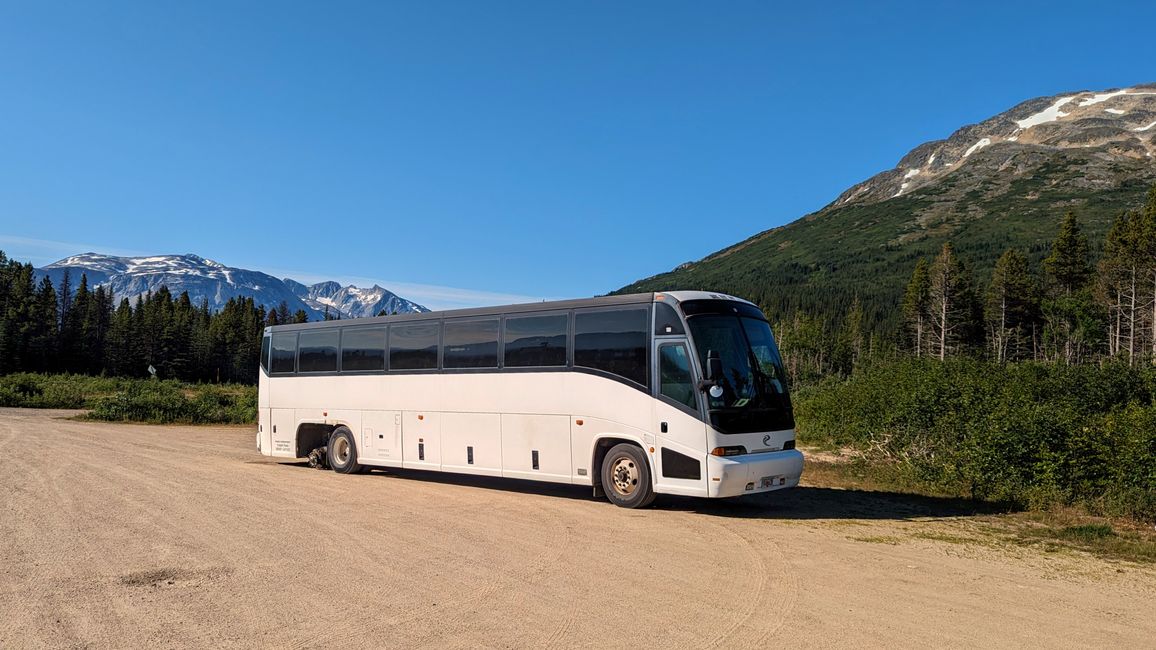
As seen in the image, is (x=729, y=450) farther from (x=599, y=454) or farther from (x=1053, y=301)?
(x=1053, y=301)

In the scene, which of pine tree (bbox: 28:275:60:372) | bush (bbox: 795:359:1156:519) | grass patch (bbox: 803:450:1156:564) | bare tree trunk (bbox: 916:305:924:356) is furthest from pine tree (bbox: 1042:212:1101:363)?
pine tree (bbox: 28:275:60:372)

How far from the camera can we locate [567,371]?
13211mm

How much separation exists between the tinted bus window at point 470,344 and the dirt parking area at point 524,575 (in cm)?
278

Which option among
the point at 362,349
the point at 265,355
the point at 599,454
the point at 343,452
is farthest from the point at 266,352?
the point at 599,454

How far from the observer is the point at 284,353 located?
19094 mm

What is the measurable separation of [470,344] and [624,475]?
437 centimetres

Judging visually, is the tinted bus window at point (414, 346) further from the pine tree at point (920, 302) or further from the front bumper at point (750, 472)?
the pine tree at point (920, 302)

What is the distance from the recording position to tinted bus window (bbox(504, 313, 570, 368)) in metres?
13.4

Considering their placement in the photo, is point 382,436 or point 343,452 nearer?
point 382,436

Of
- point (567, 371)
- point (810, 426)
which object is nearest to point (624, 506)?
point (567, 371)

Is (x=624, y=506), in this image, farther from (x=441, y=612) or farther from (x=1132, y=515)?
(x=1132, y=515)

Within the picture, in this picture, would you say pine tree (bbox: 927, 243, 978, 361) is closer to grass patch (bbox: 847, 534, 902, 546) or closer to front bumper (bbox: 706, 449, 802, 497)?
front bumper (bbox: 706, 449, 802, 497)

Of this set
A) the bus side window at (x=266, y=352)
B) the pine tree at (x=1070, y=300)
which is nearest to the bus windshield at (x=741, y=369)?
the bus side window at (x=266, y=352)

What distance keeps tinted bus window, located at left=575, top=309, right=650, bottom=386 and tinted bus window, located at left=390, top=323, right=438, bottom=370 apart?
3.95 meters
